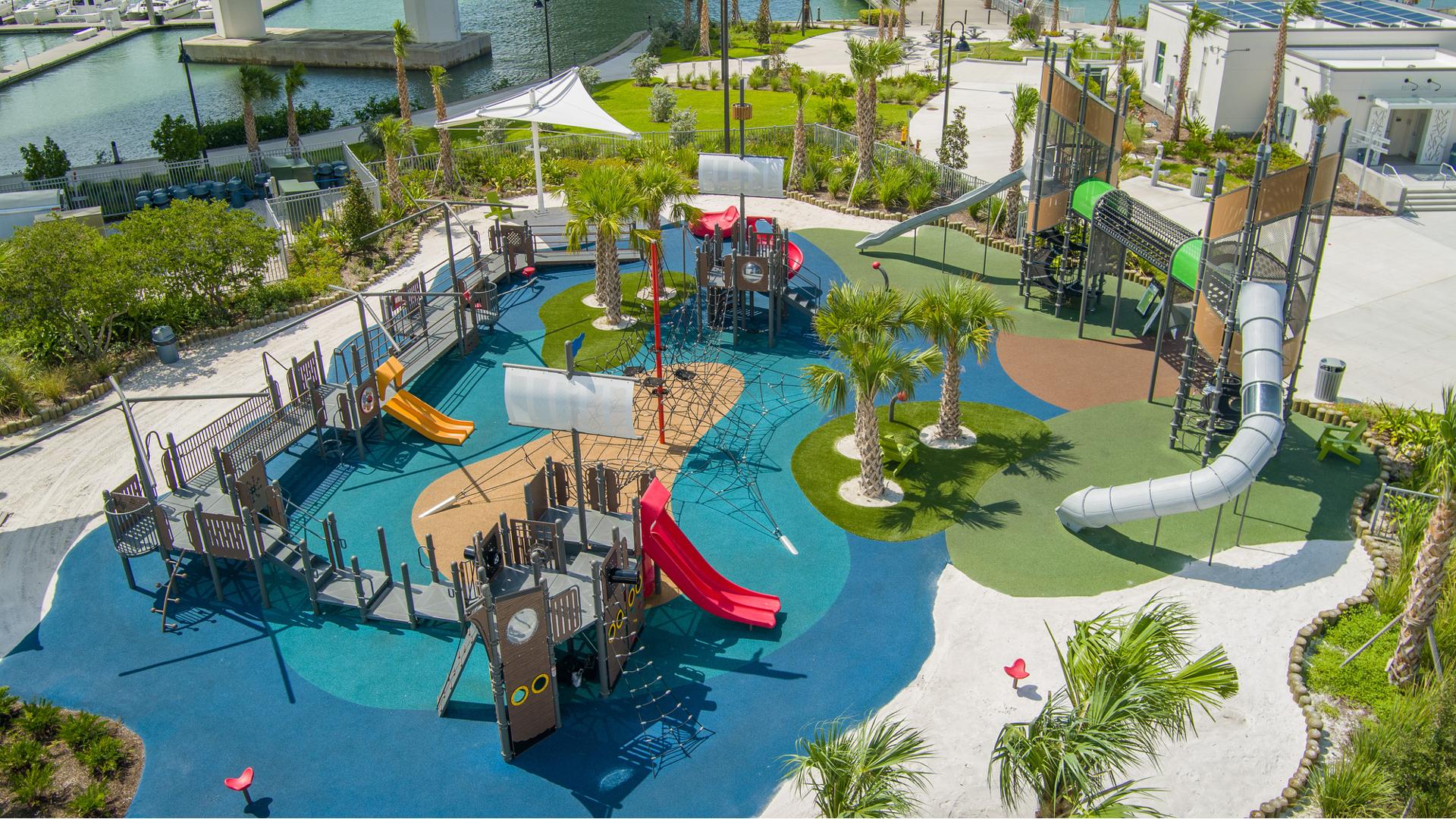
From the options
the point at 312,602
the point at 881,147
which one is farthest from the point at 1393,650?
the point at 881,147

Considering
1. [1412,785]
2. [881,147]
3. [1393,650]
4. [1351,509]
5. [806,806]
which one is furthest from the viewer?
[881,147]

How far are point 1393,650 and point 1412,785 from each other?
4380mm

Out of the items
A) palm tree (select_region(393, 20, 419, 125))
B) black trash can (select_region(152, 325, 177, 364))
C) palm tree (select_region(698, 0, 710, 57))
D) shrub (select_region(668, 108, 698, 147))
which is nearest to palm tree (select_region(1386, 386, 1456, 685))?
black trash can (select_region(152, 325, 177, 364))

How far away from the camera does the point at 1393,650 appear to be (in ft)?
61.8

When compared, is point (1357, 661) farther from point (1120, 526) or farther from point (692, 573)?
point (692, 573)

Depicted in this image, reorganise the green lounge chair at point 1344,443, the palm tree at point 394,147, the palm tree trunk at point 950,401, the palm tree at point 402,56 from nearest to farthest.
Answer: the green lounge chair at point 1344,443 < the palm tree trunk at point 950,401 < the palm tree at point 394,147 < the palm tree at point 402,56

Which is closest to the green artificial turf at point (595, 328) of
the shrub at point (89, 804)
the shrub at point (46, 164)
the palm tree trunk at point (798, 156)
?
the palm tree trunk at point (798, 156)

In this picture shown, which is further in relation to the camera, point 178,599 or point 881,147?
point 881,147

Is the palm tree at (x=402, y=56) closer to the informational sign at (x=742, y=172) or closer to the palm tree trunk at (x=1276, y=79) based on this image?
the informational sign at (x=742, y=172)

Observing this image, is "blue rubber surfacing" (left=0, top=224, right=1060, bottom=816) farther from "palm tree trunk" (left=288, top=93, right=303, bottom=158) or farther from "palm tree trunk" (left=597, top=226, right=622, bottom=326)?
"palm tree trunk" (left=288, top=93, right=303, bottom=158)

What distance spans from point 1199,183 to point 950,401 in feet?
71.2

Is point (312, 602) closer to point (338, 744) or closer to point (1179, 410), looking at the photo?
point (338, 744)

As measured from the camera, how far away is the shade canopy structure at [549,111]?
38.7 meters

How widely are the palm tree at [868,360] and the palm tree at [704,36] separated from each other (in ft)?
157
